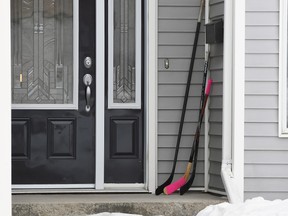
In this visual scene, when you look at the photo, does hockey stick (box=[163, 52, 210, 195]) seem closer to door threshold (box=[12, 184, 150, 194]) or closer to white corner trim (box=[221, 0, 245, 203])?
door threshold (box=[12, 184, 150, 194])

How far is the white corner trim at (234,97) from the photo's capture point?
26.4 ft

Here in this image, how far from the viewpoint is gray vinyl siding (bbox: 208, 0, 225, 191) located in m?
8.36

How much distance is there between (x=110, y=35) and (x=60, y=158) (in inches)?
47.3

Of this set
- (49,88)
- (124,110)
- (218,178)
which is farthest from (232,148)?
(49,88)

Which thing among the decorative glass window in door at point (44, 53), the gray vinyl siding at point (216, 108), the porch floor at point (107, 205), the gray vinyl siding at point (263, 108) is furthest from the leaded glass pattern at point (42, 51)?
the gray vinyl siding at point (263, 108)

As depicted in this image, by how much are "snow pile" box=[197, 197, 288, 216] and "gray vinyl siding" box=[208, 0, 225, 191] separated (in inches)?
68.2

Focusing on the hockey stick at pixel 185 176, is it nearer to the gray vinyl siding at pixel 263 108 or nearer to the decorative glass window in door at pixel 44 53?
the gray vinyl siding at pixel 263 108

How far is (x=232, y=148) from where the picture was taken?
26.5 ft

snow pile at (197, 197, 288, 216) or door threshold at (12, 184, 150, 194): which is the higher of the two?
snow pile at (197, 197, 288, 216)

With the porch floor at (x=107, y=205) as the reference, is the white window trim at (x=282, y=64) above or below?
above

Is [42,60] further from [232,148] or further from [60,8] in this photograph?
[232,148]
